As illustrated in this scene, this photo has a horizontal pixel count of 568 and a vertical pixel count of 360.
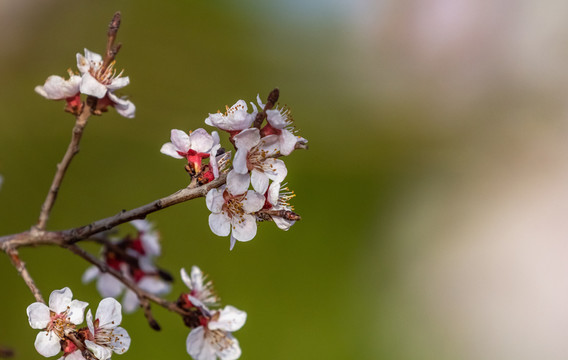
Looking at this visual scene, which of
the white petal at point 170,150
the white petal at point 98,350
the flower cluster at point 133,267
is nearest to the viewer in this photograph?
the white petal at point 98,350

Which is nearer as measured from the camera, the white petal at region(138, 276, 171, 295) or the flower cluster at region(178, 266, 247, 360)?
the flower cluster at region(178, 266, 247, 360)

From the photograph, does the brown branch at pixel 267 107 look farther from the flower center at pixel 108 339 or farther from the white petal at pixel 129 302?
the white petal at pixel 129 302

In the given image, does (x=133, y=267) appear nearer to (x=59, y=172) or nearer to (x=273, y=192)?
(x=59, y=172)

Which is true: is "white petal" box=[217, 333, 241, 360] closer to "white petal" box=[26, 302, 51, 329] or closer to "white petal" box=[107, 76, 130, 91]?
"white petal" box=[26, 302, 51, 329]

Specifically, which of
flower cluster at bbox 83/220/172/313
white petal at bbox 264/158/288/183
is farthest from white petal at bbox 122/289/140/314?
white petal at bbox 264/158/288/183

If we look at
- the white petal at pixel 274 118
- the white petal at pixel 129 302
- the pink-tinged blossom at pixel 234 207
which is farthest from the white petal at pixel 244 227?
the white petal at pixel 129 302
